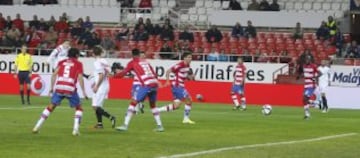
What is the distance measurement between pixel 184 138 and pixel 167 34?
26.3 meters

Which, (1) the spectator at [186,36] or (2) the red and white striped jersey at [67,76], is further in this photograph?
(1) the spectator at [186,36]

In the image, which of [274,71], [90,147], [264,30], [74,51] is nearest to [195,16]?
[264,30]

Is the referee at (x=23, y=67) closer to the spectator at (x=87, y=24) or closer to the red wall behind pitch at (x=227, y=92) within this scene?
the red wall behind pitch at (x=227, y=92)

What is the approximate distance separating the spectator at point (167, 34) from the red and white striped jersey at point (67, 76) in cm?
2595

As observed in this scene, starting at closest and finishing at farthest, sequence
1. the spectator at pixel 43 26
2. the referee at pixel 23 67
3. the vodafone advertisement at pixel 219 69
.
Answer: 1. the referee at pixel 23 67
2. the vodafone advertisement at pixel 219 69
3. the spectator at pixel 43 26

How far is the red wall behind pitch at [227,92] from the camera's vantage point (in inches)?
1528

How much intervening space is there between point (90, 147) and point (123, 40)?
29.6 meters

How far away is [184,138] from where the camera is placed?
1859cm

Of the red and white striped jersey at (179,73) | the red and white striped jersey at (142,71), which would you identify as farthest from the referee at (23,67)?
the red and white striped jersey at (142,71)

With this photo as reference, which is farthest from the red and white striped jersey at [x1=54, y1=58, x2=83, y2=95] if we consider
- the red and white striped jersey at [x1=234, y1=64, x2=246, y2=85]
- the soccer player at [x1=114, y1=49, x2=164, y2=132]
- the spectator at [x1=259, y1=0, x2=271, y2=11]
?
the spectator at [x1=259, y1=0, x2=271, y2=11]

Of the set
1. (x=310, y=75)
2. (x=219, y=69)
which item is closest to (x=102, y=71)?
(x=310, y=75)

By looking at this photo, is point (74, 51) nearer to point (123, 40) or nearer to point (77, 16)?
point (123, 40)

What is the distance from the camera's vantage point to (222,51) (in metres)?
43.9

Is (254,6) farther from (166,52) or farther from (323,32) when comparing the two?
(166,52)
